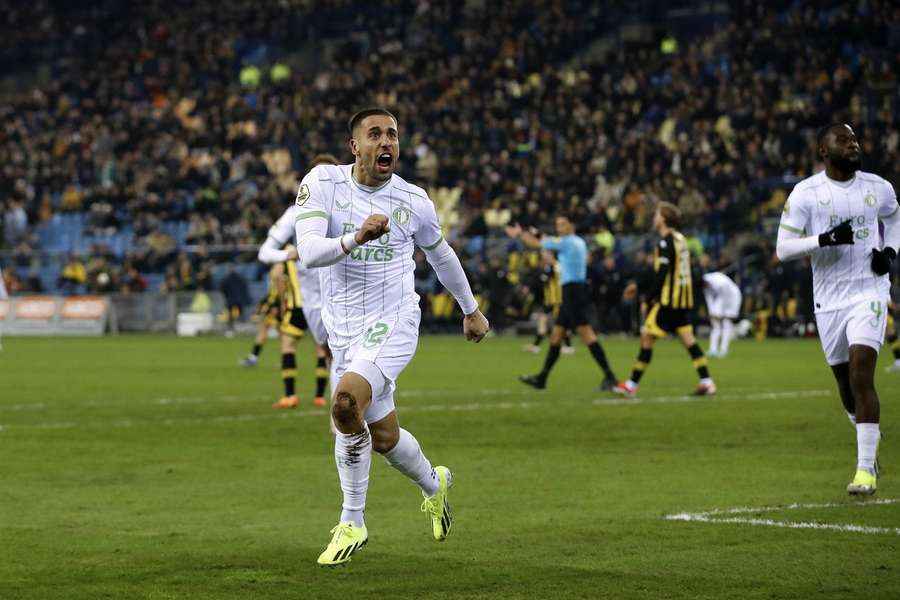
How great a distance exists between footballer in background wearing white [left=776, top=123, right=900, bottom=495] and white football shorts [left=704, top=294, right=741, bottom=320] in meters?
19.0

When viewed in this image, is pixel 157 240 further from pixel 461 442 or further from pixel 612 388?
pixel 461 442

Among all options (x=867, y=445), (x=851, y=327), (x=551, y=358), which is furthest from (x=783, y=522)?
(x=551, y=358)

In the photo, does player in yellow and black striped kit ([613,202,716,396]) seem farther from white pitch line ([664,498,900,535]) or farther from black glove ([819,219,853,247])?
white pitch line ([664,498,900,535])

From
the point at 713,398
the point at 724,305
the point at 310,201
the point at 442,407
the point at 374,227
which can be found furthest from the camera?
the point at 724,305

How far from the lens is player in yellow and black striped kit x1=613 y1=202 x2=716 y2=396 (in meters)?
20.0

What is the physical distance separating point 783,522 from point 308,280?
27.4ft

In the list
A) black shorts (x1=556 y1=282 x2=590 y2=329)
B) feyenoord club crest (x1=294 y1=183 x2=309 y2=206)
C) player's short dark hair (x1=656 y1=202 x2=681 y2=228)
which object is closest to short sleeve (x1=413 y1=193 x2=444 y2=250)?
feyenoord club crest (x1=294 y1=183 x2=309 y2=206)

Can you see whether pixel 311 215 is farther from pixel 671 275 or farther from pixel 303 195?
pixel 671 275

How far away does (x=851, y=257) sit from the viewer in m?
11.1

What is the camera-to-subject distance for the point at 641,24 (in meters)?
46.8

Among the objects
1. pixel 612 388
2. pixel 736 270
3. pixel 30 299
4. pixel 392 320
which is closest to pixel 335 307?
pixel 392 320

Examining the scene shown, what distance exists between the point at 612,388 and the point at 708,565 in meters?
12.7

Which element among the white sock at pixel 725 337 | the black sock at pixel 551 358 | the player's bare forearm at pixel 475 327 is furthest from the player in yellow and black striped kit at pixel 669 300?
the player's bare forearm at pixel 475 327

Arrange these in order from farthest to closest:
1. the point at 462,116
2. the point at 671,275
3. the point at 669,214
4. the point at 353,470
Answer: the point at 462,116
the point at 671,275
the point at 669,214
the point at 353,470
